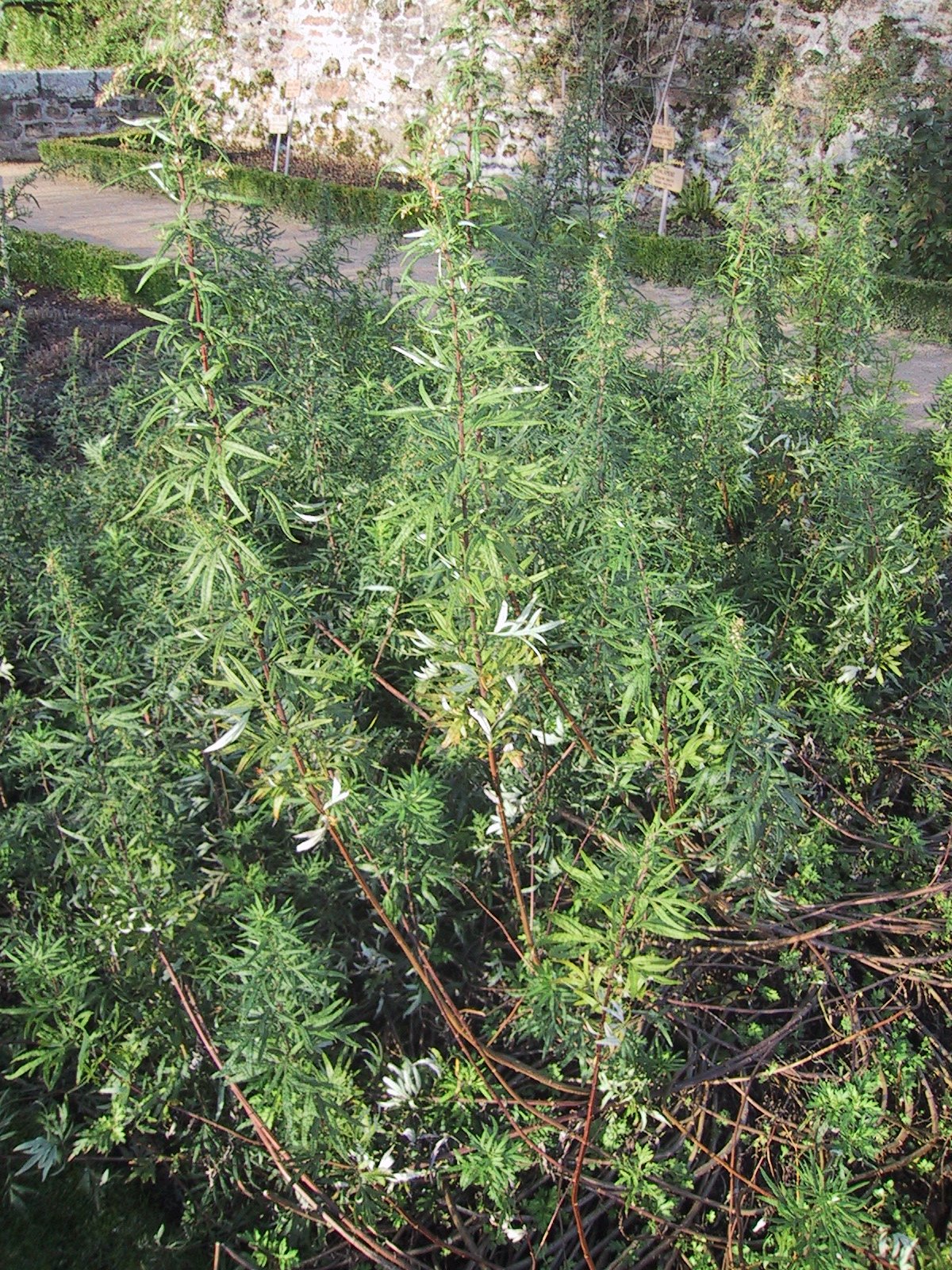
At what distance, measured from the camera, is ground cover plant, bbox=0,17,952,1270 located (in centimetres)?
166

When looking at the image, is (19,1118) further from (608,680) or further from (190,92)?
(190,92)

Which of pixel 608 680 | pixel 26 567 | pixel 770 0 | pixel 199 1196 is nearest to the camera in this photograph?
pixel 199 1196

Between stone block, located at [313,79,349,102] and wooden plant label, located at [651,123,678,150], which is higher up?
wooden plant label, located at [651,123,678,150]

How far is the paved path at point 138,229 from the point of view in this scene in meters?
6.60

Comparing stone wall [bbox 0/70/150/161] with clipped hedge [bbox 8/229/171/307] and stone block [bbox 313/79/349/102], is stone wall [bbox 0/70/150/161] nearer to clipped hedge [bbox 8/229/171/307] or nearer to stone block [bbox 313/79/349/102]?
stone block [bbox 313/79/349/102]

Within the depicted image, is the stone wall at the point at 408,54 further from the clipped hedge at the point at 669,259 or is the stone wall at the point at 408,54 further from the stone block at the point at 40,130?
the stone block at the point at 40,130

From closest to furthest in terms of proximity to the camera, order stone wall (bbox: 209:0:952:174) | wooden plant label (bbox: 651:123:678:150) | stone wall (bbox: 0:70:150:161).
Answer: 1. wooden plant label (bbox: 651:123:678:150)
2. stone wall (bbox: 209:0:952:174)
3. stone wall (bbox: 0:70:150:161)

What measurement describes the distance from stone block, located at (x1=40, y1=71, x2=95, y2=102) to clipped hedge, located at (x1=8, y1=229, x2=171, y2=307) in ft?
22.8

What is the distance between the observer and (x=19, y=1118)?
193 centimetres

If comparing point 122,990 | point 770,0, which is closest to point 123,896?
point 122,990

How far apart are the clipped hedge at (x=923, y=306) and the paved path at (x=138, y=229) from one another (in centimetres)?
15

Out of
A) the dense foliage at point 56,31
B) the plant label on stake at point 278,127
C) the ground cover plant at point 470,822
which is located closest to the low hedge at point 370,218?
the plant label on stake at point 278,127

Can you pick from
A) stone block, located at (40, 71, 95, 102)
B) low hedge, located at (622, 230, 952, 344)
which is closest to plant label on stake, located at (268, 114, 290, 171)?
stone block, located at (40, 71, 95, 102)

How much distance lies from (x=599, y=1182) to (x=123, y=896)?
3.31 ft
